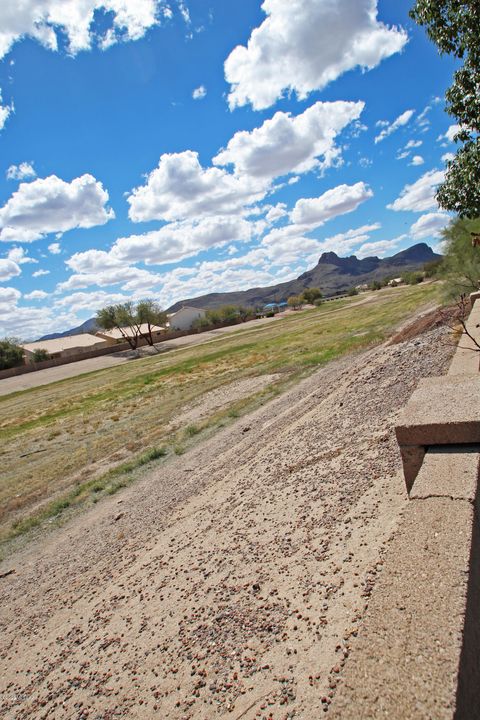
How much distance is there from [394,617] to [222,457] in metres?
8.57

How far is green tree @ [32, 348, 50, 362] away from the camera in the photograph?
89938 mm

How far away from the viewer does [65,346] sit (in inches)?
3917

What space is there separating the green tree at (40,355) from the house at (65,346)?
0.62 meters

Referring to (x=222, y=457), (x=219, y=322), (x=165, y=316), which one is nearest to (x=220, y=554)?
(x=222, y=457)

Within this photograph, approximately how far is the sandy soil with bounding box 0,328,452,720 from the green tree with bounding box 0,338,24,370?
83.1m

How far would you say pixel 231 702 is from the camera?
131 inches

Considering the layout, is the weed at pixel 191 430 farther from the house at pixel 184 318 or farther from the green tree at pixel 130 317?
the house at pixel 184 318

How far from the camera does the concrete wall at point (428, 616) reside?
200 cm

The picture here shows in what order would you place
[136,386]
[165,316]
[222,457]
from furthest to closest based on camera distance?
[165,316] → [136,386] → [222,457]

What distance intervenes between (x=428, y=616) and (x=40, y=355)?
3885 inches

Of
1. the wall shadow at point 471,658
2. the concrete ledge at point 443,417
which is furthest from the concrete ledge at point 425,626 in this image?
the concrete ledge at point 443,417

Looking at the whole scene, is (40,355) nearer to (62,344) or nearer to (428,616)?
(62,344)

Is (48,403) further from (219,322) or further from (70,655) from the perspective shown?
(219,322)

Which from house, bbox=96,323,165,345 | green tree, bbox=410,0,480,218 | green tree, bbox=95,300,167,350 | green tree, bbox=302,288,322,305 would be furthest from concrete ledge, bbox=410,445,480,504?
green tree, bbox=302,288,322,305
